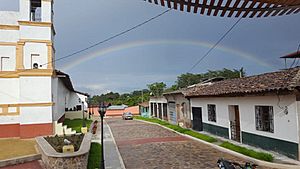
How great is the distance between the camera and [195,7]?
262 cm

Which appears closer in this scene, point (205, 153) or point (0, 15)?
point (205, 153)

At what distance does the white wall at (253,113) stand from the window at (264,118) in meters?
0.19

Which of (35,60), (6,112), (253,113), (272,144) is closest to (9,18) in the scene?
(35,60)

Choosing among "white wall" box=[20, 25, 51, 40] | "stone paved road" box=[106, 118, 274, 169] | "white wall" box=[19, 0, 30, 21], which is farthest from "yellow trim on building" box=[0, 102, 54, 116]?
"stone paved road" box=[106, 118, 274, 169]

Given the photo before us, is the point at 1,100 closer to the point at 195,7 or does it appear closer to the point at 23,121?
the point at 23,121

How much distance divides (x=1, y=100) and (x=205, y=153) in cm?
1292

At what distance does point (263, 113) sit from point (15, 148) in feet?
38.4

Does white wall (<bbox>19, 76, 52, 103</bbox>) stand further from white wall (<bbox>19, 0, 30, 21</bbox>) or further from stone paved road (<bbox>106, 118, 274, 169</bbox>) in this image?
stone paved road (<bbox>106, 118, 274, 169</bbox>)

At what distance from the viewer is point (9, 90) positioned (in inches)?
656

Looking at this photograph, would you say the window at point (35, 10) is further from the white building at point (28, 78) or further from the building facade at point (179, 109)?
the building facade at point (179, 109)

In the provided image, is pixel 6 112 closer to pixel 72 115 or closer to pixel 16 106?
pixel 16 106

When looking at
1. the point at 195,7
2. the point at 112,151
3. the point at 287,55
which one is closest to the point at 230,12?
the point at 195,7

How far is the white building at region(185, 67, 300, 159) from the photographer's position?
930 centimetres

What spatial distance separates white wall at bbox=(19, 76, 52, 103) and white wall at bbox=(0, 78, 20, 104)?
1.17 meters
